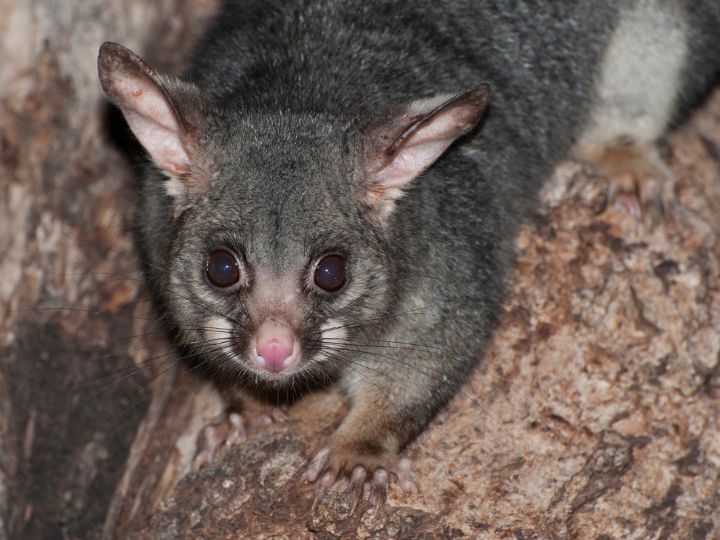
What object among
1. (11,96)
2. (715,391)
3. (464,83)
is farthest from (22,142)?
(715,391)

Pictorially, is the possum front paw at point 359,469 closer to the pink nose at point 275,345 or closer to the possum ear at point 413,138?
the pink nose at point 275,345

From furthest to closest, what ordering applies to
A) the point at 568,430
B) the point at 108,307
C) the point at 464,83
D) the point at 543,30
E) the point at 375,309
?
the point at 108,307
the point at 543,30
the point at 464,83
the point at 568,430
the point at 375,309

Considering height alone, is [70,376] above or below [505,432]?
below

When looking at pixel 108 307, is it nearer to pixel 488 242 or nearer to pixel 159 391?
pixel 159 391

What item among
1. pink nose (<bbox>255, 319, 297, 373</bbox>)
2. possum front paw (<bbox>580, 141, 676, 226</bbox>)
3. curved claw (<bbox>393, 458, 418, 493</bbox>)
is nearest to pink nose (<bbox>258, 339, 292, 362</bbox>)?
pink nose (<bbox>255, 319, 297, 373</bbox>)

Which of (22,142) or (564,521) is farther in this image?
(22,142)

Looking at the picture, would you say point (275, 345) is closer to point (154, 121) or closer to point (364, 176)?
point (364, 176)

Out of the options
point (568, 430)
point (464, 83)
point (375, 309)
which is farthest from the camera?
point (464, 83)

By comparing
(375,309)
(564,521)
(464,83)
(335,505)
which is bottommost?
(335,505)

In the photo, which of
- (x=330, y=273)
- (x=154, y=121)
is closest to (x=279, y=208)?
(x=330, y=273)
